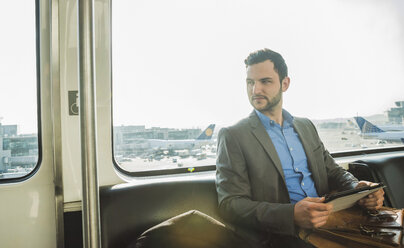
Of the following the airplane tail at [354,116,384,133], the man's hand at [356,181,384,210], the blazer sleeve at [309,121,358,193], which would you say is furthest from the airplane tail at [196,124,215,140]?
the airplane tail at [354,116,384,133]

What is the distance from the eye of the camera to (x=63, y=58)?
4.74 feet

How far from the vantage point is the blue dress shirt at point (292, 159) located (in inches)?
59.3

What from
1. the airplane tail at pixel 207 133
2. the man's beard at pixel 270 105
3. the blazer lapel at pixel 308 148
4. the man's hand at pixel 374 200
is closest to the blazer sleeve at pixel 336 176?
the blazer lapel at pixel 308 148

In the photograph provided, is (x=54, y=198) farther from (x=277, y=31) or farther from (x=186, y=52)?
(x=277, y=31)

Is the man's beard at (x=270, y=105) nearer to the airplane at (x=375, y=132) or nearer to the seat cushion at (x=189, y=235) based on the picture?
the seat cushion at (x=189, y=235)

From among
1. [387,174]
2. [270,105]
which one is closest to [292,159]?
[270,105]

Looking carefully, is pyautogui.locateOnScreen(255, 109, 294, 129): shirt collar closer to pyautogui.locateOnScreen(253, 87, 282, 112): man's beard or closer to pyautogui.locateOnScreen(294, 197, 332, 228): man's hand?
pyautogui.locateOnScreen(253, 87, 282, 112): man's beard

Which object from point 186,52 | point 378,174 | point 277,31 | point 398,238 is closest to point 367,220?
point 398,238

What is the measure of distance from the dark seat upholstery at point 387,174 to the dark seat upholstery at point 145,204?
143 cm

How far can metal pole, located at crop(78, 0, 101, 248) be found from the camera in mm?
539

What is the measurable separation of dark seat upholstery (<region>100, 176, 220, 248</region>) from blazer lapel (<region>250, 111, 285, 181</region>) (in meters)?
0.40

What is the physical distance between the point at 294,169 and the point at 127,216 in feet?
3.26

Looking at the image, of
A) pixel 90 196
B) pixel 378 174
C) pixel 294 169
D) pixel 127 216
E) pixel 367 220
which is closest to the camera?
pixel 90 196

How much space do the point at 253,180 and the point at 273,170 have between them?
0.13 metres
